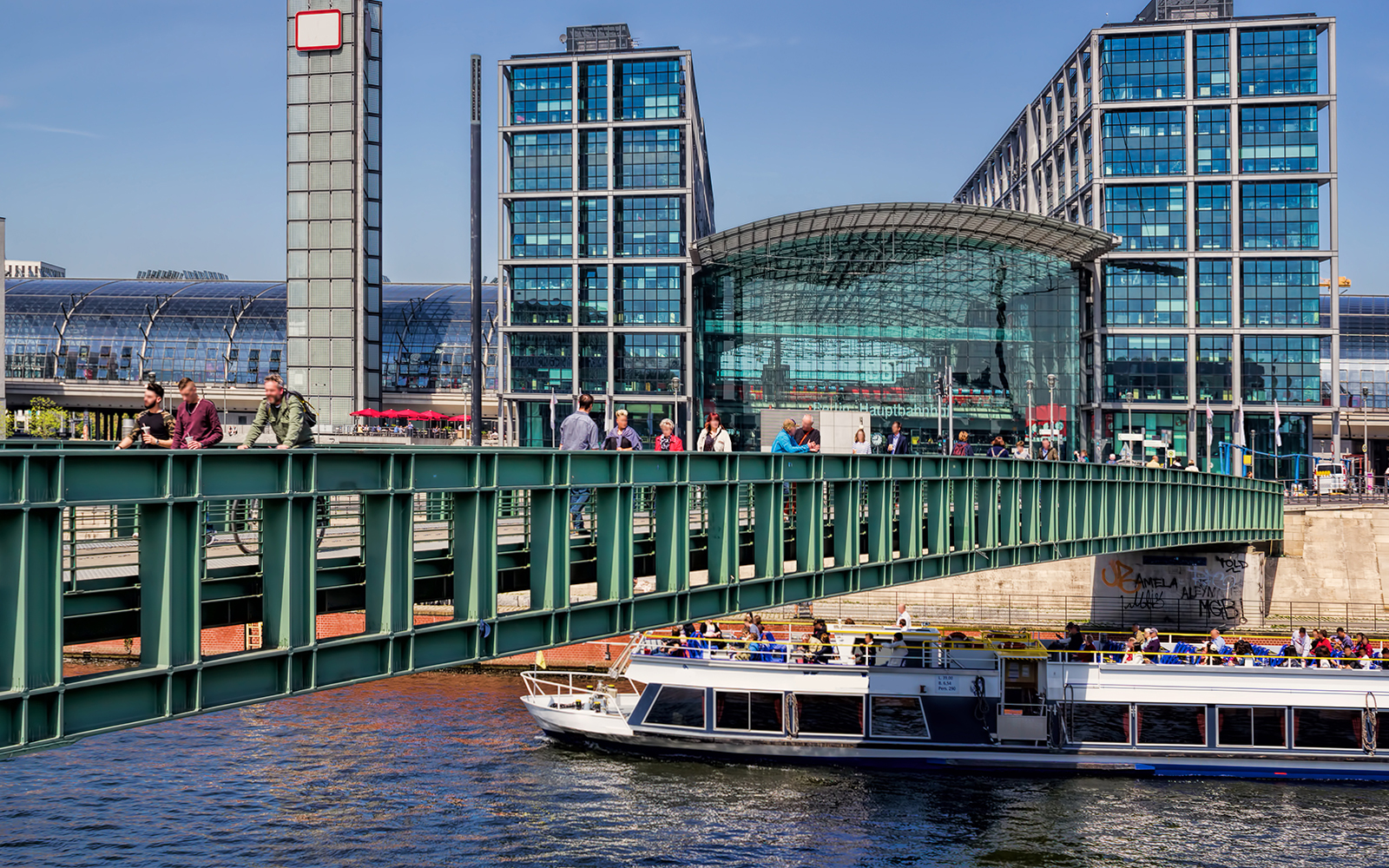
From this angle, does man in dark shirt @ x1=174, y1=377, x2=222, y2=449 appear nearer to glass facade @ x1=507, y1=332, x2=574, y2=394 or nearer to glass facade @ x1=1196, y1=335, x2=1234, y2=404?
glass facade @ x1=507, y1=332, x2=574, y2=394

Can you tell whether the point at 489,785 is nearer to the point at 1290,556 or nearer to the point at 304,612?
the point at 304,612

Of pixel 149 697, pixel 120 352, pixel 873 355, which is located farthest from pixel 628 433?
pixel 120 352

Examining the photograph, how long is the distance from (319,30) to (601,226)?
24.6 meters

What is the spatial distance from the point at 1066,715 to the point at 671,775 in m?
12.5

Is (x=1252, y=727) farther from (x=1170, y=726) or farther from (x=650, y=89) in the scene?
(x=650, y=89)

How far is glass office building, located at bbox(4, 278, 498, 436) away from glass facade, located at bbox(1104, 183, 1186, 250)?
69776 millimetres

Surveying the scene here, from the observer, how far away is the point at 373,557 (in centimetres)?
1728

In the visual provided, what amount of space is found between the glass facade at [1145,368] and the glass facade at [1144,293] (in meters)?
1.44

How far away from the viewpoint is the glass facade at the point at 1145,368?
92.6 m

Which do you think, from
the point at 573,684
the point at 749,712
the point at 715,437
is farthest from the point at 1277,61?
the point at 715,437

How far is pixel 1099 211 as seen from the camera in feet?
305

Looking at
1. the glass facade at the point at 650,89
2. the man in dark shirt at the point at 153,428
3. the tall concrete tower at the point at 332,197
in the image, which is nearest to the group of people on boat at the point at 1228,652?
the man in dark shirt at the point at 153,428

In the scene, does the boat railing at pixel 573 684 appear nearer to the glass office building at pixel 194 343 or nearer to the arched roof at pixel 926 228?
the arched roof at pixel 926 228

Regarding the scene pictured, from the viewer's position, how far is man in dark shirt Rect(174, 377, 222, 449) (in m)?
16.4
